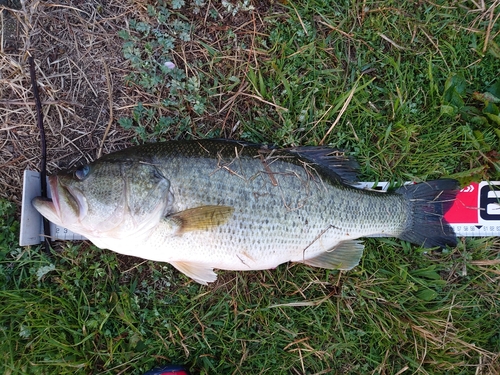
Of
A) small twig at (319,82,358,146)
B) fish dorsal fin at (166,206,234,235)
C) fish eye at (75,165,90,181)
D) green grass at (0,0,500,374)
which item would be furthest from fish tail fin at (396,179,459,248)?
fish eye at (75,165,90,181)

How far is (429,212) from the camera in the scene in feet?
11.3

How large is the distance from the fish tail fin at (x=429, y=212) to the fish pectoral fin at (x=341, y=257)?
470 mm

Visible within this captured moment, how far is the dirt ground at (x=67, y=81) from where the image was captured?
11.1 feet

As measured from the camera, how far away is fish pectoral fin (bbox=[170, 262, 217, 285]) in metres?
3.10

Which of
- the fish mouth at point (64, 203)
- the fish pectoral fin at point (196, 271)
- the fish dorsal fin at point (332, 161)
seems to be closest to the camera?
the fish mouth at point (64, 203)

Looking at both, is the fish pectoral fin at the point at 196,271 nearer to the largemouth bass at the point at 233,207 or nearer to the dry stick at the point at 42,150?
the largemouth bass at the point at 233,207

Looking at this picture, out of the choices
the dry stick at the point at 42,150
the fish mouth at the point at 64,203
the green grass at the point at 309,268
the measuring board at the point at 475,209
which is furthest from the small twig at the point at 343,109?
the dry stick at the point at 42,150

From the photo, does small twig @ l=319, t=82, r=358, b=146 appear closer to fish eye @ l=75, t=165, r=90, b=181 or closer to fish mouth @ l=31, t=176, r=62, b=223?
fish eye @ l=75, t=165, r=90, b=181

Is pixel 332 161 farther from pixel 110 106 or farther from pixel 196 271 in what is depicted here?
pixel 110 106

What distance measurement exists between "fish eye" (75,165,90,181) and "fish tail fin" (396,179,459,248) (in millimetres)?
2730

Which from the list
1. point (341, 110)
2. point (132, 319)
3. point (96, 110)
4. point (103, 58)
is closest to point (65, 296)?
point (132, 319)

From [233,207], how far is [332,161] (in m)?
1.09

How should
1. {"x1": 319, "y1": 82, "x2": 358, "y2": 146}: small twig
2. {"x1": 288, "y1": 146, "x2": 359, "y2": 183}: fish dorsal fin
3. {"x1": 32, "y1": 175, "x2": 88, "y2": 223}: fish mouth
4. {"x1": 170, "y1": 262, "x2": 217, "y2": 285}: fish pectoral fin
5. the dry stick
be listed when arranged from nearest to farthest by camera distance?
{"x1": 32, "y1": 175, "x2": 88, "y2": 223}: fish mouth → {"x1": 170, "y1": 262, "x2": 217, "y2": 285}: fish pectoral fin → the dry stick → {"x1": 288, "y1": 146, "x2": 359, "y2": 183}: fish dorsal fin → {"x1": 319, "y1": 82, "x2": 358, "y2": 146}: small twig

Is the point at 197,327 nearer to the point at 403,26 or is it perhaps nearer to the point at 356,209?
the point at 356,209
